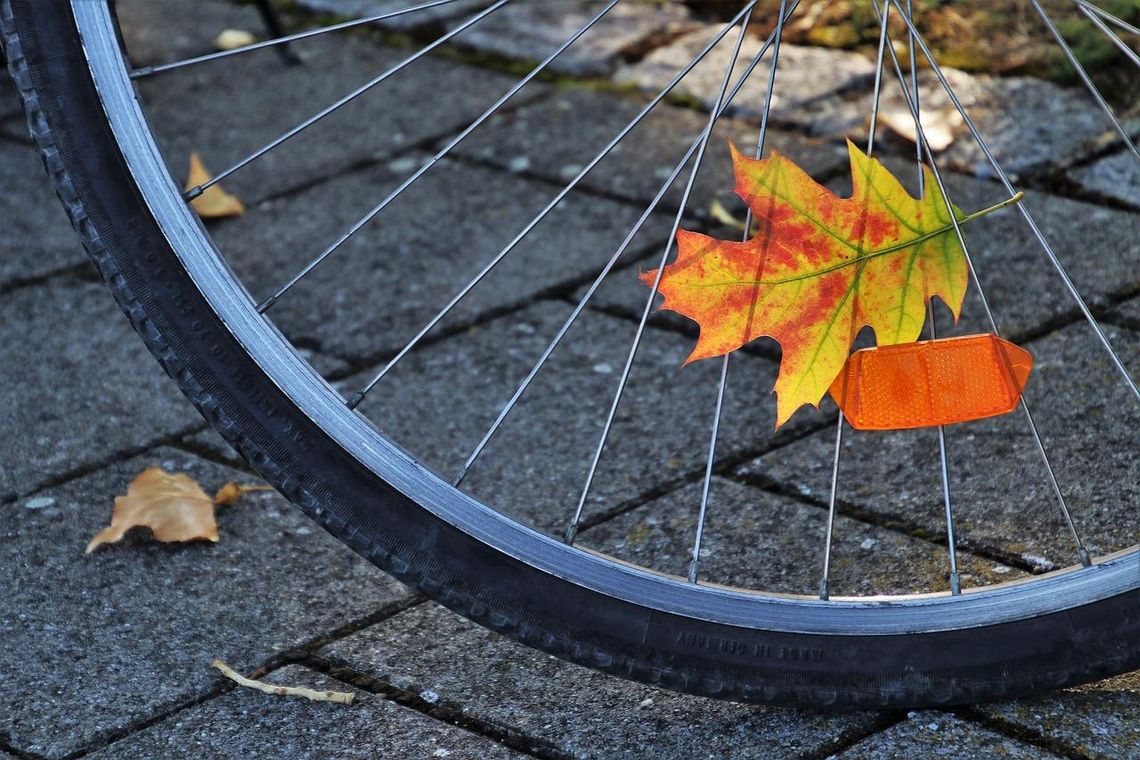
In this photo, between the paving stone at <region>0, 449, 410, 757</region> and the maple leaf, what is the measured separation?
1.95ft

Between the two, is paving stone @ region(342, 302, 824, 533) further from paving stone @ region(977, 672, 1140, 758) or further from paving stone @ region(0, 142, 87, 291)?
paving stone @ region(0, 142, 87, 291)

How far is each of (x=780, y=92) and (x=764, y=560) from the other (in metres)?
1.44

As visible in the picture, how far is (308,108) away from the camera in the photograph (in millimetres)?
3053

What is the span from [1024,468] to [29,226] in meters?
1.84

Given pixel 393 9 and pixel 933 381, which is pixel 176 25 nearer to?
pixel 393 9

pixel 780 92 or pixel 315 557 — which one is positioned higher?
pixel 780 92

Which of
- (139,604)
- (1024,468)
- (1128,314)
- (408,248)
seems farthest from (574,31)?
(139,604)

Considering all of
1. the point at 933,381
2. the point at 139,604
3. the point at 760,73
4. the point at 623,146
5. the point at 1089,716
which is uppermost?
the point at 933,381

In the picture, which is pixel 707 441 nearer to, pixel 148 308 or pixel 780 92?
pixel 148 308

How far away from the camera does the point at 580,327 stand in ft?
7.36

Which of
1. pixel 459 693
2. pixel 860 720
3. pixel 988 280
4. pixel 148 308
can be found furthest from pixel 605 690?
pixel 988 280

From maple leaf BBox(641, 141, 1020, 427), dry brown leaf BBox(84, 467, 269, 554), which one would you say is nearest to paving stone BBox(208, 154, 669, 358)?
dry brown leaf BBox(84, 467, 269, 554)

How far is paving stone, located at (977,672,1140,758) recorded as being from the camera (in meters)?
1.37

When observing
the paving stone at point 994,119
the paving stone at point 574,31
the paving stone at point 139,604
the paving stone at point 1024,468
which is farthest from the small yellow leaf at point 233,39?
the paving stone at point 1024,468
